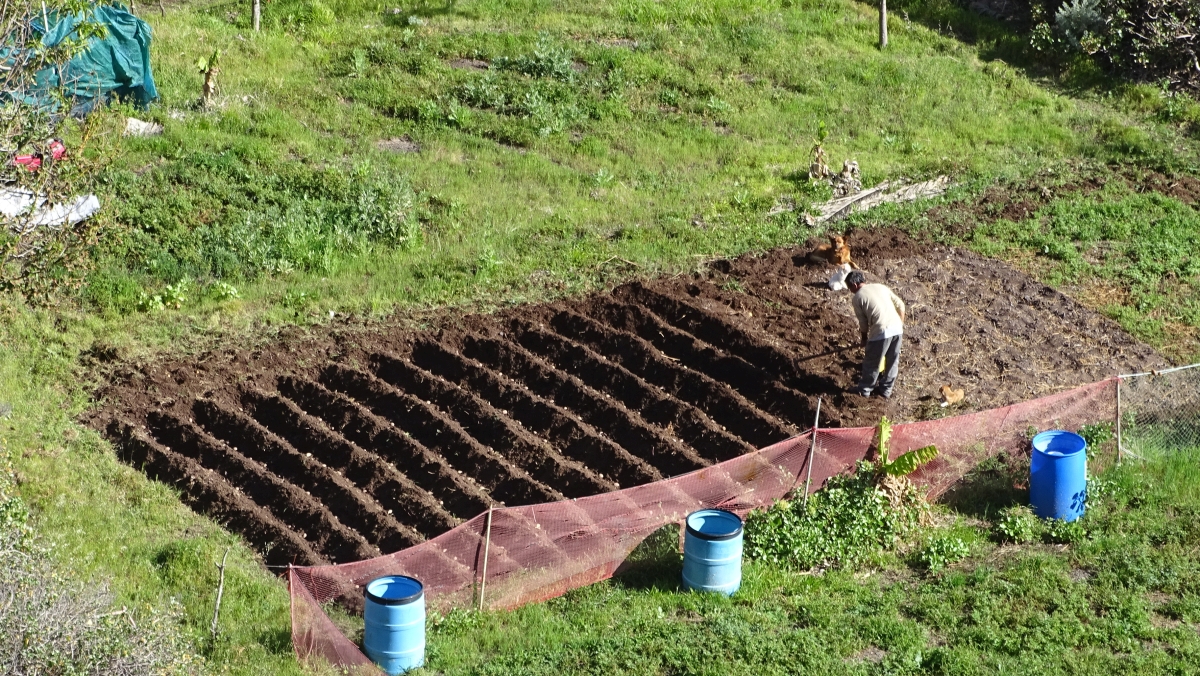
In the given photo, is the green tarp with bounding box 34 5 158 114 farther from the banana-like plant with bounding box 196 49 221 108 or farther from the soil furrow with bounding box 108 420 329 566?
the soil furrow with bounding box 108 420 329 566

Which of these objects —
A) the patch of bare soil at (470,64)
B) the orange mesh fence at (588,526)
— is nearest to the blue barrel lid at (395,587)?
the orange mesh fence at (588,526)

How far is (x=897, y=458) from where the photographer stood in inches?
459

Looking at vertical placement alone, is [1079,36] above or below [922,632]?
above

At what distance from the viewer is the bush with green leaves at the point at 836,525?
11383 millimetres

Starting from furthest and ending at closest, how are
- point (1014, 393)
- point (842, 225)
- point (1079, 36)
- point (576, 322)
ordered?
point (1079, 36) < point (842, 225) < point (576, 322) < point (1014, 393)

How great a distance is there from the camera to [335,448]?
13.0m

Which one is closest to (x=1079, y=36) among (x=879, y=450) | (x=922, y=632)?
(x=879, y=450)

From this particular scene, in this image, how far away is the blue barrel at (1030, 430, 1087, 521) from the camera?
1173 centimetres

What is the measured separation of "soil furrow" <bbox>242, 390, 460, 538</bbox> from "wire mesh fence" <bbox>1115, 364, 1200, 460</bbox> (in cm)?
632

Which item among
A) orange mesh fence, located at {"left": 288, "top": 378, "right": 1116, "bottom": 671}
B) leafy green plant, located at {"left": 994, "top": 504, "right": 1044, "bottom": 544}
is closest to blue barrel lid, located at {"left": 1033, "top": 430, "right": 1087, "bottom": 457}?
orange mesh fence, located at {"left": 288, "top": 378, "right": 1116, "bottom": 671}

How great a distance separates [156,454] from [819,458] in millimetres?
6222

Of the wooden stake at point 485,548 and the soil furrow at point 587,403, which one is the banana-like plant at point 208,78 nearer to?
the soil furrow at point 587,403

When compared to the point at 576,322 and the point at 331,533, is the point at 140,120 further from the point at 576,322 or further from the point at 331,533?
the point at 331,533

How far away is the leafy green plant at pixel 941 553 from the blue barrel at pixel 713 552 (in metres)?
1.64
